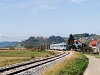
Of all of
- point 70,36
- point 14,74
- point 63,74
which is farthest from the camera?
point 70,36

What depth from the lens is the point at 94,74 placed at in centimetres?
2766

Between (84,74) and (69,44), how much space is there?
13196 centimetres

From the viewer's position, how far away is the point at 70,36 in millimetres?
159500

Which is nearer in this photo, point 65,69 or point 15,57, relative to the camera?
point 65,69

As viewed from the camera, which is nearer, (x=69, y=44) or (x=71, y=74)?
(x=71, y=74)

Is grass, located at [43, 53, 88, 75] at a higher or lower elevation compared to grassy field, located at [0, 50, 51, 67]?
lower

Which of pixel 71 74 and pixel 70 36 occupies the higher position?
pixel 70 36

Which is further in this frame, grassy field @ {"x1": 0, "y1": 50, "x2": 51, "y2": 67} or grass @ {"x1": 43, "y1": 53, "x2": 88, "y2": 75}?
grassy field @ {"x1": 0, "y1": 50, "x2": 51, "y2": 67}

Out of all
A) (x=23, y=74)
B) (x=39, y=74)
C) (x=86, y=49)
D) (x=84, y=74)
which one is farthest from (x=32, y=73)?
(x=86, y=49)

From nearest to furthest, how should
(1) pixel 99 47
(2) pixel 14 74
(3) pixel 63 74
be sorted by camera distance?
1. (2) pixel 14 74
2. (3) pixel 63 74
3. (1) pixel 99 47

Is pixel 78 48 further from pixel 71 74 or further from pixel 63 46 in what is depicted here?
pixel 71 74

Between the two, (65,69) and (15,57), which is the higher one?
(15,57)

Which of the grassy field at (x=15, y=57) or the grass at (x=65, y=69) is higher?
the grassy field at (x=15, y=57)

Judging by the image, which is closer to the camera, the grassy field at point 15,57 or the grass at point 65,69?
the grass at point 65,69
